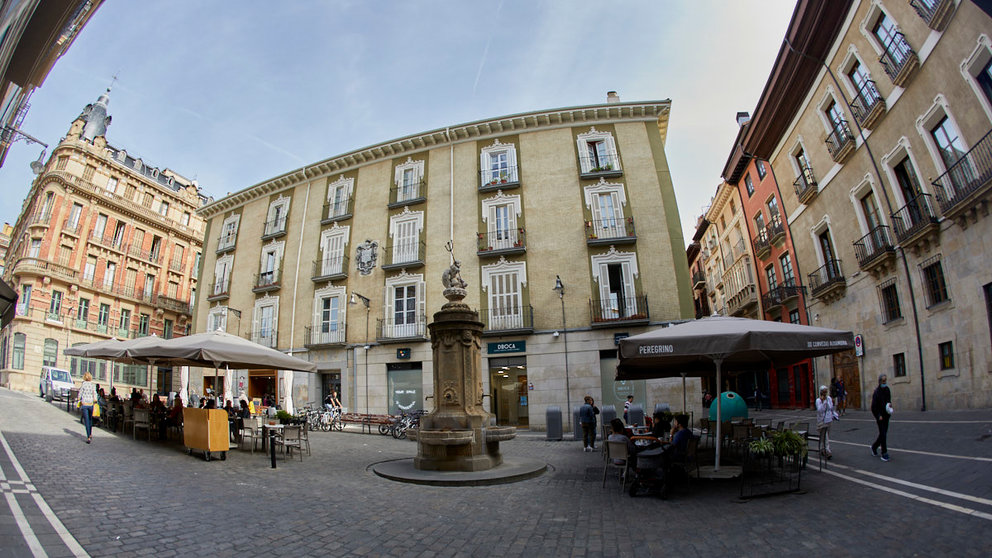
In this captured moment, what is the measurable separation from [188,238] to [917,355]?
178 feet

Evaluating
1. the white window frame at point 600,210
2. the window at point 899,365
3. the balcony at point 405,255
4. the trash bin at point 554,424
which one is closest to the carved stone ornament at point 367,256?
the balcony at point 405,255

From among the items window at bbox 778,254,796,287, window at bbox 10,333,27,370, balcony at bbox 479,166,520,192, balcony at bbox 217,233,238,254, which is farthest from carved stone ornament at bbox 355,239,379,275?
window at bbox 10,333,27,370

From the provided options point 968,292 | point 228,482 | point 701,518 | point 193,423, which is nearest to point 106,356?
point 193,423

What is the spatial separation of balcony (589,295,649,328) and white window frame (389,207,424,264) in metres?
9.40

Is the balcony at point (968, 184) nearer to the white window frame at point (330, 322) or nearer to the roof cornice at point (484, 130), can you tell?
the roof cornice at point (484, 130)

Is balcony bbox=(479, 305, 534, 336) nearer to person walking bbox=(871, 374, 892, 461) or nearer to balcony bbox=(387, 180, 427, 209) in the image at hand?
balcony bbox=(387, 180, 427, 209)

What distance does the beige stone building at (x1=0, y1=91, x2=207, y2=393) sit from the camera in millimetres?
33469

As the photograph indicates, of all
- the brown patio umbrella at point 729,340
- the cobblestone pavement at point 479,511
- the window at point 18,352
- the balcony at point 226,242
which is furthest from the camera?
the window at point 18,352

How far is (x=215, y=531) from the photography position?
496cm

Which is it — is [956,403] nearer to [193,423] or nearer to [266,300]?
[193,423]

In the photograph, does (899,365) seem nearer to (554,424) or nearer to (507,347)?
(554,424)

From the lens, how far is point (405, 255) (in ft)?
78.5

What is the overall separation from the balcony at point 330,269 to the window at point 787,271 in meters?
24.1

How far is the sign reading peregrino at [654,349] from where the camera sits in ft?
23.0
